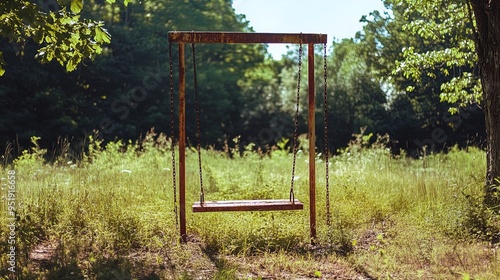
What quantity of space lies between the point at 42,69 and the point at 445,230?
17.9 meters

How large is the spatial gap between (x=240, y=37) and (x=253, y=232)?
7.51 ft

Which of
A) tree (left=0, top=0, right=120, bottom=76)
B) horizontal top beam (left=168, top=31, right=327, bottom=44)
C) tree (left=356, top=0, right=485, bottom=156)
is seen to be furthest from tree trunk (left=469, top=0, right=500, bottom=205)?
tree (left=356, top=0, right=485, bottom=156)

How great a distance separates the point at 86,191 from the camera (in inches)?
296

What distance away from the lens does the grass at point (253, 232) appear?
18.6ft

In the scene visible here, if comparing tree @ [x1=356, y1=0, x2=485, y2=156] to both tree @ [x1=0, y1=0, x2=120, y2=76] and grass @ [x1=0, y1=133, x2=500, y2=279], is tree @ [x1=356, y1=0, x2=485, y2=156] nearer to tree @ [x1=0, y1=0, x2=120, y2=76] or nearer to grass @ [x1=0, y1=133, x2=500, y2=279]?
grass @ [x1=0, y1=133, x2=500, y2=279]

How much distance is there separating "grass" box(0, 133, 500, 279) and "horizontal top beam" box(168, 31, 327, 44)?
2157 millimetres

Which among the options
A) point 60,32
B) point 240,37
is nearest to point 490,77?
point 240,37

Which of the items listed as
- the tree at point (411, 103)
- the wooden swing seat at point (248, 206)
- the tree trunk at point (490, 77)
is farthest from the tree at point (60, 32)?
the tree at point (411, 103)

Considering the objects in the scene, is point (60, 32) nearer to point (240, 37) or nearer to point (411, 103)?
point (240, 37)

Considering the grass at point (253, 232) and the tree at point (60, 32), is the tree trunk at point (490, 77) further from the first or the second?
the tree at point (60, 32)

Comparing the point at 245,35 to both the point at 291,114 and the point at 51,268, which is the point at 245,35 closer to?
the point at 51,268

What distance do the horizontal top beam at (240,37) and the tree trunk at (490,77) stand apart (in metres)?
2.24

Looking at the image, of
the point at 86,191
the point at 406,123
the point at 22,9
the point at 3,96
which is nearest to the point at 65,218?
the point at 86,191

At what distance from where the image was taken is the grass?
18.6 feet
